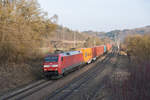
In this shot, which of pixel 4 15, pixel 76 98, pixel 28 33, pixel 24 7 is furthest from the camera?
pixel 24 7

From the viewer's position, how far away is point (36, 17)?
2375 centimetres

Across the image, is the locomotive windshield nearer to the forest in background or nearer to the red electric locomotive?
the red electric locomotive

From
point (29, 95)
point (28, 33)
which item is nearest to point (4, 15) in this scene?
point (28, 33)

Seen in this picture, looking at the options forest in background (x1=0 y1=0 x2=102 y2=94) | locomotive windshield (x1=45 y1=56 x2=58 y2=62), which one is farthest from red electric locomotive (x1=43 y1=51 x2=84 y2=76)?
forest in background (x1=0 y1=0 x2=102 y2=94)

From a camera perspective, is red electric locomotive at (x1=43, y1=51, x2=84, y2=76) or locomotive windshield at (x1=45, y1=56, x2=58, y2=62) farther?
locomotive windshield at (x1=45, y1=56, x2=58, y2=62)

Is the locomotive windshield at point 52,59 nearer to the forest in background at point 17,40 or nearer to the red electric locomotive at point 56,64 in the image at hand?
the red electric locomotive at point 56,64

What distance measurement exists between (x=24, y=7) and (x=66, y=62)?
9.24 meters

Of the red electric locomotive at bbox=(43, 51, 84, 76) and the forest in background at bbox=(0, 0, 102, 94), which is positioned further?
the forest in background at bbox=(0, 0, 102, 94)

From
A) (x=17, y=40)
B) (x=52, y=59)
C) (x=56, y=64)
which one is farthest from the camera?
(x=17, y=40)

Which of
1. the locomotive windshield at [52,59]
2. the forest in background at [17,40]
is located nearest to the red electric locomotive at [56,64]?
the locomotive windshield at [52,59]

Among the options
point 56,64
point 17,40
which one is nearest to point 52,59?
point 56,64

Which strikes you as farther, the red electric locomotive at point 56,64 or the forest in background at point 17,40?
the forest in background at point 17,40

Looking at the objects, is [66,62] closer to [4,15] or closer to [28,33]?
[28,33]

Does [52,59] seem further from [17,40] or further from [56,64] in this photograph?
[17,40]
